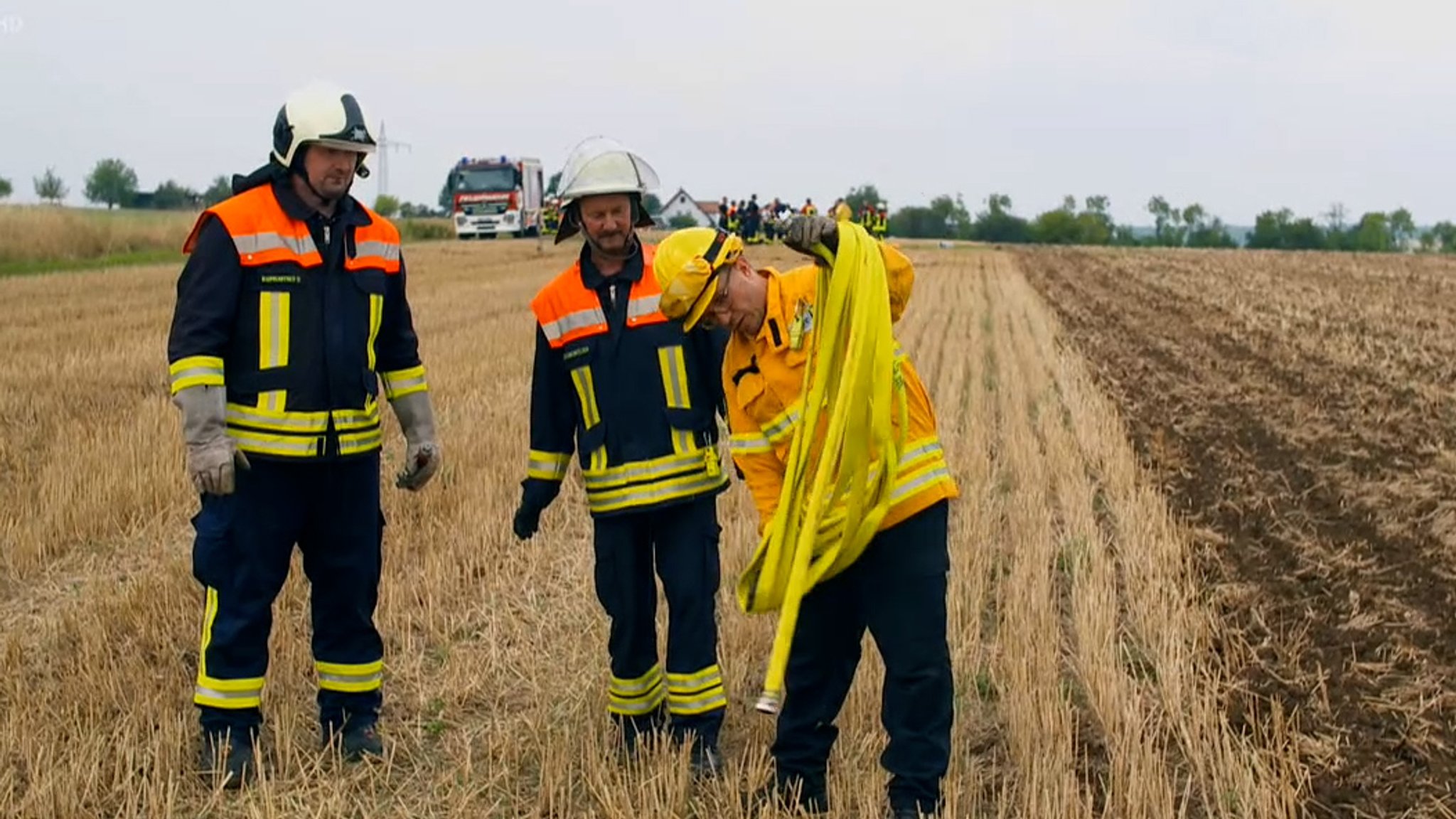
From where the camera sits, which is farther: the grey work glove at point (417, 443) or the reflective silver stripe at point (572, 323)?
the grey work glove at point (417, 443)

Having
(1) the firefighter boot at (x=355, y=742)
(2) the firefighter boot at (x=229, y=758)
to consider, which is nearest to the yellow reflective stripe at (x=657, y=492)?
(1) the firefighter boot at (x=355, y=742)

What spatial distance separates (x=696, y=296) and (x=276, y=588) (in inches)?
68.0

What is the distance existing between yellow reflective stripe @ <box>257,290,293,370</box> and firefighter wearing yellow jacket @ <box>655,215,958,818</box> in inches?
49.5

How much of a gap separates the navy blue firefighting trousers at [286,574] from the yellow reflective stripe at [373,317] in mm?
334

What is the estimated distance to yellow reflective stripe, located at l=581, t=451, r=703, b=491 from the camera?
4.32 meters

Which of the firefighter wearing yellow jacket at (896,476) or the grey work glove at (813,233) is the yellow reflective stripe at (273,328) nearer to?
the firefighter wearing yellow jacket at (896,476)

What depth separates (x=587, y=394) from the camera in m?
4.44

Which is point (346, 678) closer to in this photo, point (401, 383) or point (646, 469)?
point (401, 383)

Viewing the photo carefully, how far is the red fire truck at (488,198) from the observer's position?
41.5 m

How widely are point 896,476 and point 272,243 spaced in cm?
203

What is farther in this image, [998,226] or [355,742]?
[998,226]

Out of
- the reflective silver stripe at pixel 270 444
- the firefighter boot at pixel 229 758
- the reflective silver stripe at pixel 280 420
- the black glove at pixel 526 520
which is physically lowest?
the firefighter boot at pixel 229 758

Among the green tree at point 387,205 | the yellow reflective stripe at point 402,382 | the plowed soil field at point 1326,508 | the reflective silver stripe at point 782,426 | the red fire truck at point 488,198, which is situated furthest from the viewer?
the green tree at point 387,205

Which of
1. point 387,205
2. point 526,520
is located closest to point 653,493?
point 526,520
